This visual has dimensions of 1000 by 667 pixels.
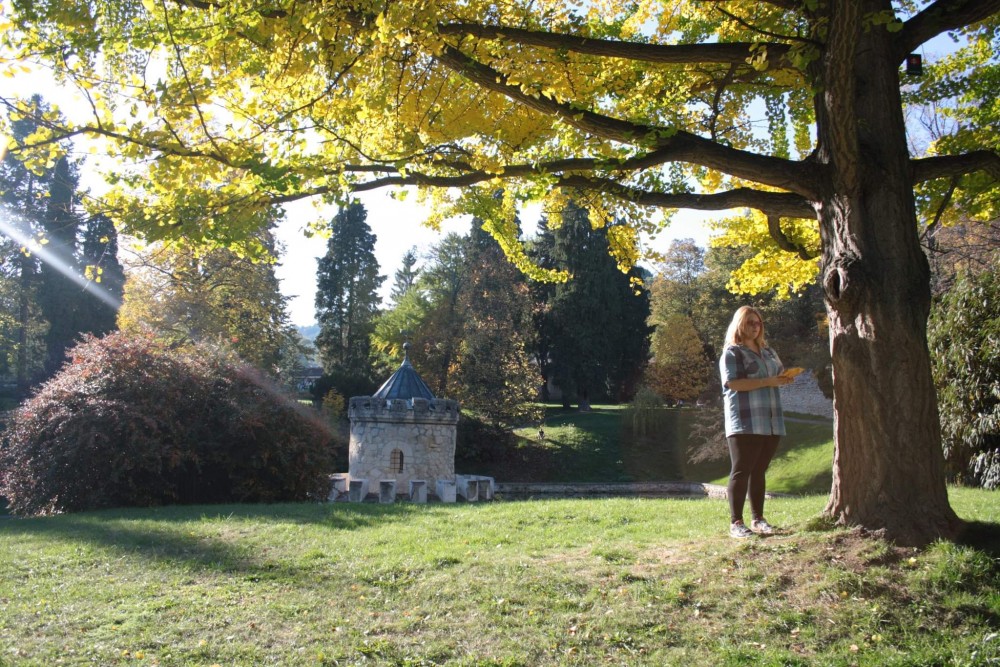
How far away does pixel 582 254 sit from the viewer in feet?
120

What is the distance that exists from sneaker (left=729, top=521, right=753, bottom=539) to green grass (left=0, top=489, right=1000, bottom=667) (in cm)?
14

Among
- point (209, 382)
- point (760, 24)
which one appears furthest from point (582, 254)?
point (760, 24)

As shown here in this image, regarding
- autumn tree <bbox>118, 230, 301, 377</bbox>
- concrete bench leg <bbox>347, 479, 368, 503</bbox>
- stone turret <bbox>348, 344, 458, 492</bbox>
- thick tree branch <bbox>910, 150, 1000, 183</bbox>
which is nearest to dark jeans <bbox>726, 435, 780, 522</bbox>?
thick tree branch <bbox>910, 150, 1000, 183</bbox>

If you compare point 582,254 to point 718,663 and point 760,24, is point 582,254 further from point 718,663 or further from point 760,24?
point 718,663

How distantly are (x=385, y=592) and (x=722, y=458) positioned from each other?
74.9 feet

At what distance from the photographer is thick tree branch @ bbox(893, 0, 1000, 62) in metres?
5.46

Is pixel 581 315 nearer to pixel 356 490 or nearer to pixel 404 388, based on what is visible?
pixel 404 388

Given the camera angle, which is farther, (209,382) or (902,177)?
(209,382)

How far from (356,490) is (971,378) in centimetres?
1139

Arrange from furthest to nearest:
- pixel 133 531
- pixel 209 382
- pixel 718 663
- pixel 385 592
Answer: pixel 209 382 < pixel 133 531 < pixel 385 592 < pixel 718 663

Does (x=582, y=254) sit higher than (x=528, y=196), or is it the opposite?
(x=582, y=254)

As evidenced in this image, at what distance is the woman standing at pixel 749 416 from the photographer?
545cm

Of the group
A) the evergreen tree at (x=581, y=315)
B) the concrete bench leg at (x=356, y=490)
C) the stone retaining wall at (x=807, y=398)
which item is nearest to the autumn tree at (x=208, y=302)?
the concrete bench leg at (x=356, y=490)

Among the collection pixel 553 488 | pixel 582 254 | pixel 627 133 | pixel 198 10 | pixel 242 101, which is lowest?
pixel 553 488
